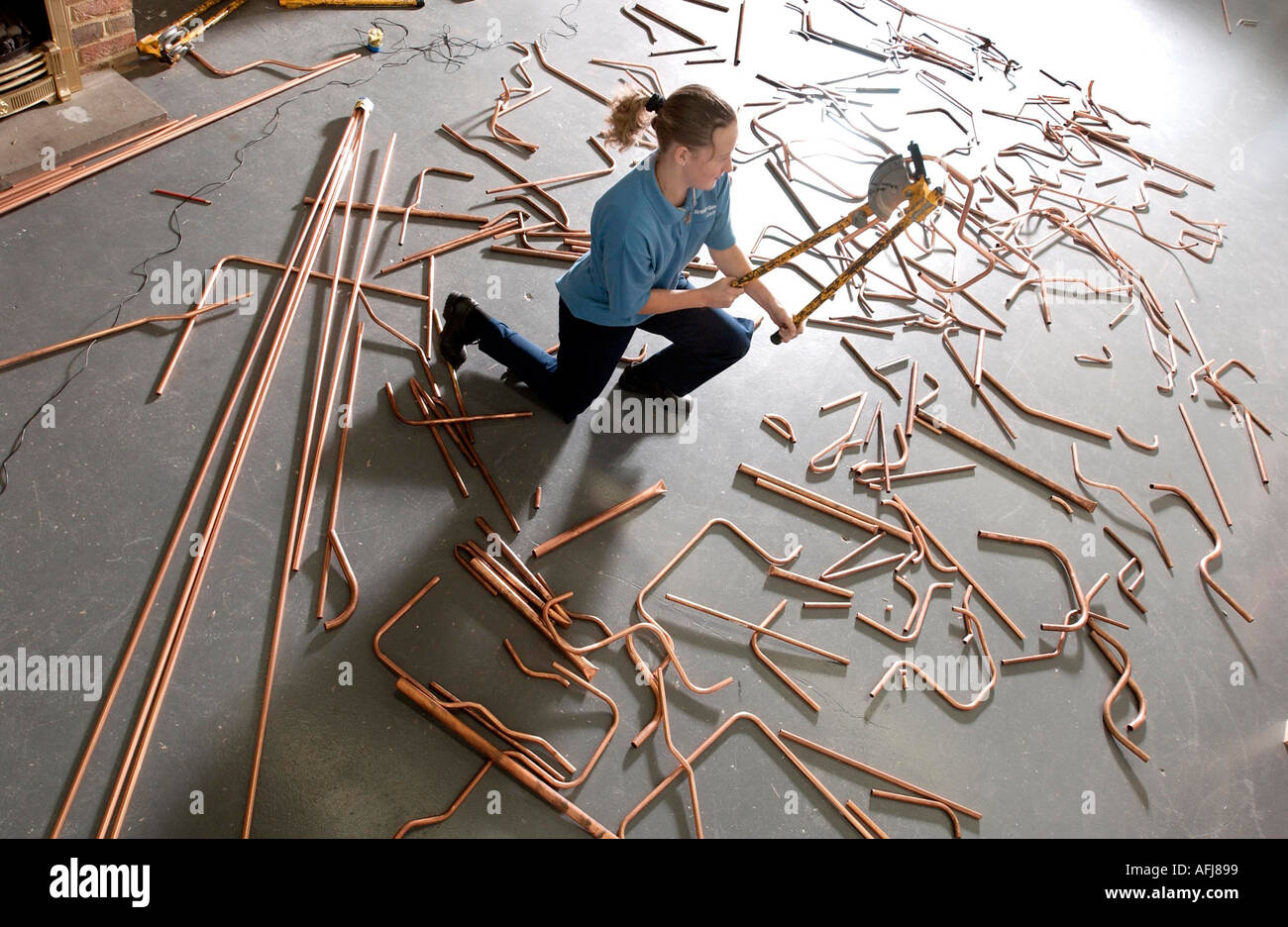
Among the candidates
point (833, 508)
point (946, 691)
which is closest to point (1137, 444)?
point (833, 508)

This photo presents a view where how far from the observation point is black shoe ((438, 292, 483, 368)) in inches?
147

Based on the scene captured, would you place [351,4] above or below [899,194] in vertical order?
below

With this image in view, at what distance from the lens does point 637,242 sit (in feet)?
10.5

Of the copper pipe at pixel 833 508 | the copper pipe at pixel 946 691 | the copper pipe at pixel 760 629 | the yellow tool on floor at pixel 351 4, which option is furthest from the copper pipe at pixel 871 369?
the yellow tool on floor at pixel 351 4

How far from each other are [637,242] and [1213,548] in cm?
294

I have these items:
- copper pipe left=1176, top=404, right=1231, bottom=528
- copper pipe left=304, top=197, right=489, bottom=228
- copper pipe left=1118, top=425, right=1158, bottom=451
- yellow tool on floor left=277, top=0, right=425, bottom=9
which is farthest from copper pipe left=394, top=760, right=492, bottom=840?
yellow tool on floor left=277, top=0, right=425, bottom=9

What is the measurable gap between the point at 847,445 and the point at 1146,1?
23.4ft

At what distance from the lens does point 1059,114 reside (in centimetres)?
662

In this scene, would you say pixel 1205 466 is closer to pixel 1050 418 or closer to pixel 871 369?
pixel 1050 418

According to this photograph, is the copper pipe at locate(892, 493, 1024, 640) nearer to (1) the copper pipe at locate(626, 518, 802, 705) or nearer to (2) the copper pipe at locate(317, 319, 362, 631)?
(1) the copper pipe at locate(626, 518, 802, 705)

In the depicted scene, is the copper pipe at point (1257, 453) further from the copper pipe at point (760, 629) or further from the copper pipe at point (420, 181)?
the copper pipe at point (420, 181)

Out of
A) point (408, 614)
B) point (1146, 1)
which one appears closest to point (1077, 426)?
point (408, 614)

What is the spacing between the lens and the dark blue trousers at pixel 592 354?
3.61 m
